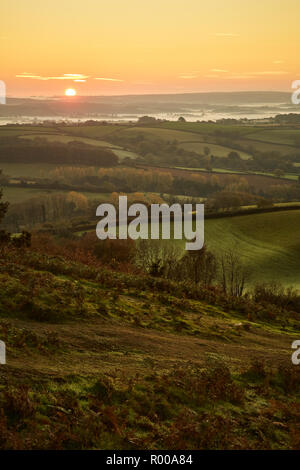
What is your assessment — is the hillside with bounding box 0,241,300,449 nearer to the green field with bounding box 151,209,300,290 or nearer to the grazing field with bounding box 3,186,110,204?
the green field with bounding box 151,209,300,290

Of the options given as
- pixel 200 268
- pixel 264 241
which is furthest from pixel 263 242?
pixel 200 268

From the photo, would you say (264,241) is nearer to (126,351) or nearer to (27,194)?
(126,351)

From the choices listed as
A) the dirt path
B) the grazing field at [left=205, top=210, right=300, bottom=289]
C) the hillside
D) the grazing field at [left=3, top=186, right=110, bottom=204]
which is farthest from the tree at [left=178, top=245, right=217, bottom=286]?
the grazing field at [left=3, top=186, right=110, bottom=204]

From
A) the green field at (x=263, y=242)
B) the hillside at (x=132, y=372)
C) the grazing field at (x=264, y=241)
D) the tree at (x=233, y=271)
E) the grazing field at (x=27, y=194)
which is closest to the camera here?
the hillside at (x=132, y=372)

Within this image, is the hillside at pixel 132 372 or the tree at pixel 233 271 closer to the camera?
the hillside at pixel 132 372

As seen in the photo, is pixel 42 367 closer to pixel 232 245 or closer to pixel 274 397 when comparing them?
pixel 274 397

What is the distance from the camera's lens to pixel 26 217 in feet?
353

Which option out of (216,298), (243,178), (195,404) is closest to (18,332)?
(195,404)

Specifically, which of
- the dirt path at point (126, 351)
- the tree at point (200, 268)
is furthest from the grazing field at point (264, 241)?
the dirt path at point (126, 351)

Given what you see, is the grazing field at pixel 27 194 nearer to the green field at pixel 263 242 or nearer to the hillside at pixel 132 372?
the green field at pixel 263 242

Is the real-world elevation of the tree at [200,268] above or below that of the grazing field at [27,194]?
below

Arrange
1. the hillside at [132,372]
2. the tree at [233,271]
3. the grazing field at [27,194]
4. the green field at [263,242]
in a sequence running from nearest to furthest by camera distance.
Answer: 1. the hillside at [132,372]
2. the tree at [233,271]
3. the green field at [263,242]
4. the grazing field at [27,194]

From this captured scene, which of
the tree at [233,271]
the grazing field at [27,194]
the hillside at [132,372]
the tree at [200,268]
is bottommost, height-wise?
the tree at [233,271]

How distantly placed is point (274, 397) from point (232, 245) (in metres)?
52.9
